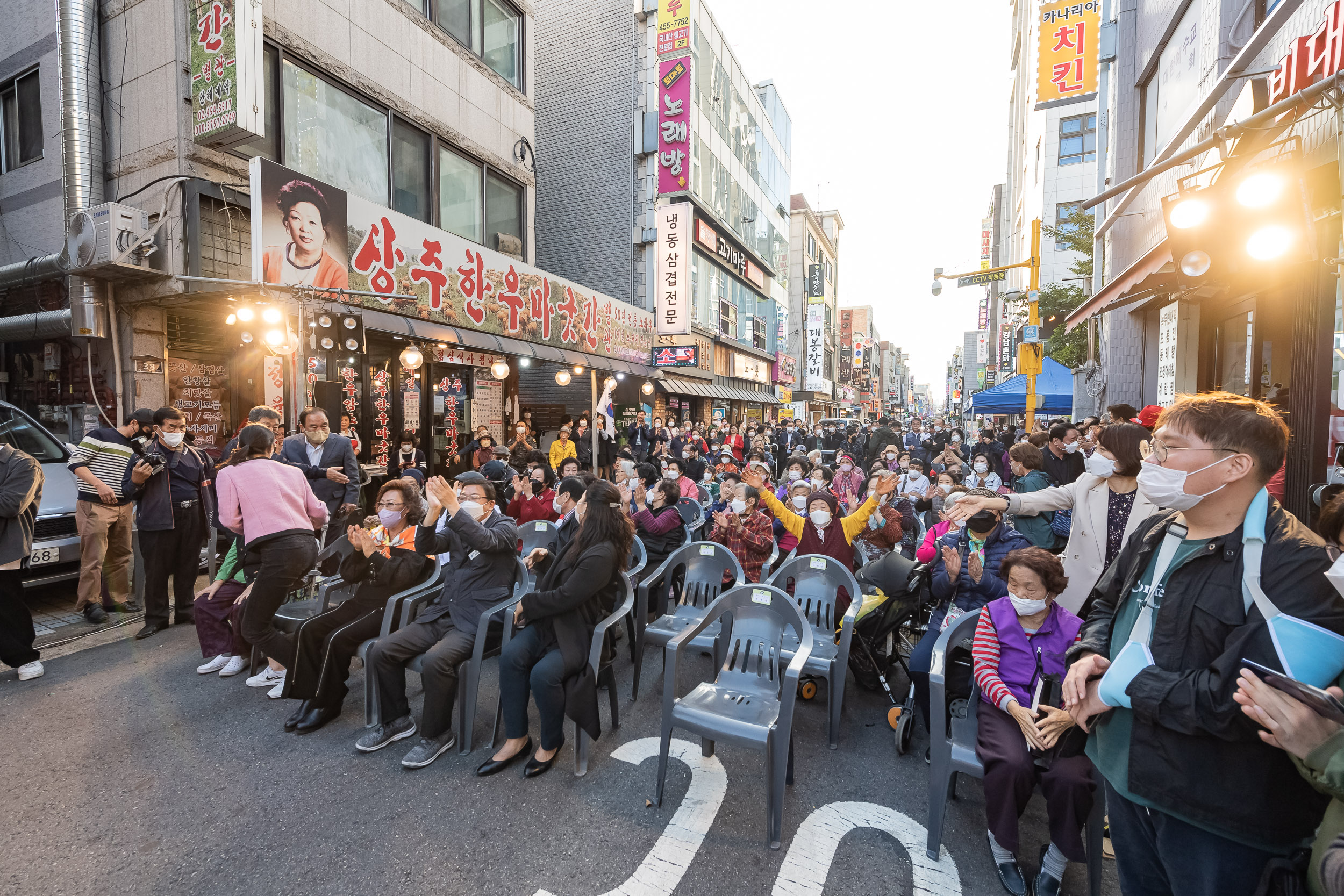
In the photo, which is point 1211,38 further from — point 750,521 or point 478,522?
point 478,522

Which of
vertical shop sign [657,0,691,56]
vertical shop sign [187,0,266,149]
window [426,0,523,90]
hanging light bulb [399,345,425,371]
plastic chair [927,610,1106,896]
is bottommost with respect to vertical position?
plastic chair [927,610,1106,896]

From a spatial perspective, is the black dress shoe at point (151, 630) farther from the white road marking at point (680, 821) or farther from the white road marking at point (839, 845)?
the white road marking at point (839, 845)

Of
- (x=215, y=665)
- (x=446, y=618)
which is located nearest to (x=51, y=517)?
(x=215, y=665)

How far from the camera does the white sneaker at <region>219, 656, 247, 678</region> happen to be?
4.66m

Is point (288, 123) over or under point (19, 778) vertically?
over

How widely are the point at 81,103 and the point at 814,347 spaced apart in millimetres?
41584

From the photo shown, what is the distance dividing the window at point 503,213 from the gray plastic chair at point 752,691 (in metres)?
11.5

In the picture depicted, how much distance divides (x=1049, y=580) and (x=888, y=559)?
1.56m

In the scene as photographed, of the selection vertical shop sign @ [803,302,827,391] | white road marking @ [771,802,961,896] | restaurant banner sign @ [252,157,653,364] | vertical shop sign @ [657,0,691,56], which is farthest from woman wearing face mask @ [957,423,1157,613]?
vertical shop sign @ [803,302,827,391]

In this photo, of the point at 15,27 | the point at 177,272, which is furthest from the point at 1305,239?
the point at 15,27

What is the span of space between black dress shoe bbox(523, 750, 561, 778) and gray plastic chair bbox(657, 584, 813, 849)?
73 centimetres

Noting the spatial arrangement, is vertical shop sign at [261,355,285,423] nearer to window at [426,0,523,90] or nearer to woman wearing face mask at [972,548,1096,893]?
window at [426,0,523,90]

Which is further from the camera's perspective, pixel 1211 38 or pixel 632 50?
pixel 632 50

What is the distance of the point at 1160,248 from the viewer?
5.33 metres
